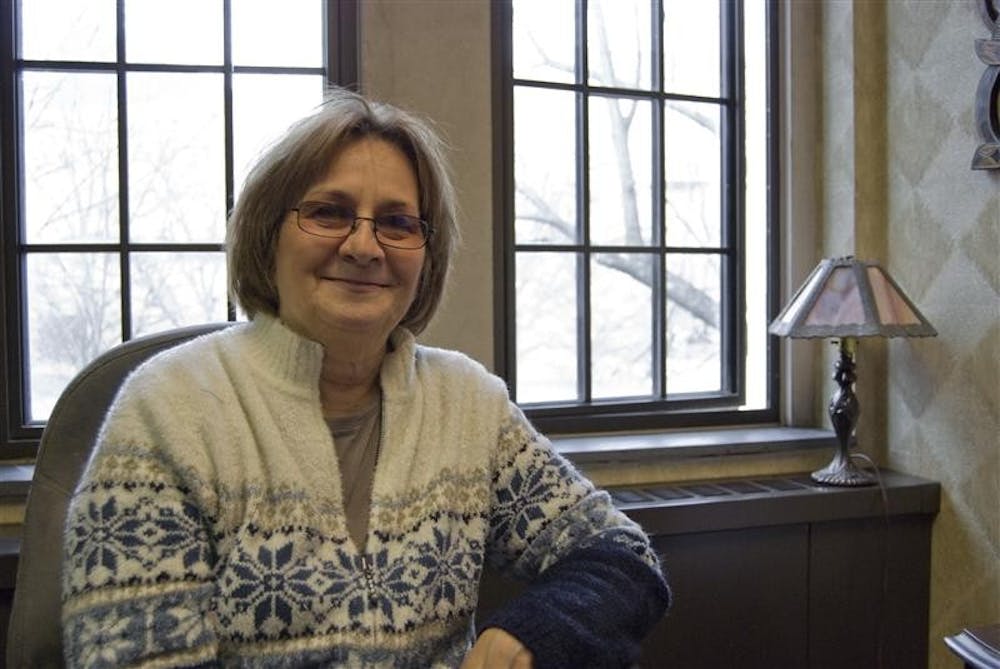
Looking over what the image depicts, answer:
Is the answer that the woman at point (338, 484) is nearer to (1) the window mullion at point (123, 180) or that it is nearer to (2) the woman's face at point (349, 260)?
(2) the woman's face at point (349, 260)

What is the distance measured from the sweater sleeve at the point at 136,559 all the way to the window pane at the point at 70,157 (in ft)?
3.76

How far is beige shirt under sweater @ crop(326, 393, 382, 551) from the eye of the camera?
3.97 ft

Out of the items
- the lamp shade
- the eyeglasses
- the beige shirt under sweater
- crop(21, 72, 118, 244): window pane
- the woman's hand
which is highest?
crop(21, 72, 118, 244): window pane

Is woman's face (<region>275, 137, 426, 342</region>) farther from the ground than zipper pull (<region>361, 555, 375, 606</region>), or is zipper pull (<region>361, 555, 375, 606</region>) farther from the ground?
woman's face (<region>275, 137, 426, 342</region>)

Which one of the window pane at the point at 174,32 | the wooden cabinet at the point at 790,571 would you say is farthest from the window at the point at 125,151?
the wooden cabinet at the point at 790,571

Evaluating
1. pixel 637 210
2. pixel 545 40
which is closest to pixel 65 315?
pixel 545 40

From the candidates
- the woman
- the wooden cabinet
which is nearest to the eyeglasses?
the woman

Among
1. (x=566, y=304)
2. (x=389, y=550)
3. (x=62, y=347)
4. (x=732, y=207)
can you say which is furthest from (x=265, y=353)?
(x=732, y=207)

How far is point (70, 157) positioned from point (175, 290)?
0.37 meters

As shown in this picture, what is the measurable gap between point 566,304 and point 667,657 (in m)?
0.89

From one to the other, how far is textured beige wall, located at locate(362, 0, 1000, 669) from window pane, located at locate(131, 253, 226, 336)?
52 cm

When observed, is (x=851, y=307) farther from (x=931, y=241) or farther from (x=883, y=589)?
(x=883, y=589)

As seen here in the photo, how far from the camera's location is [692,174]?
255cm

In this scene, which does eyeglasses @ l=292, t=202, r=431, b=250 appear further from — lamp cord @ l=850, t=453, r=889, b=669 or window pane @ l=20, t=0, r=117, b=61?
lamp cord @ l=850, t=453, r=889, b=669
